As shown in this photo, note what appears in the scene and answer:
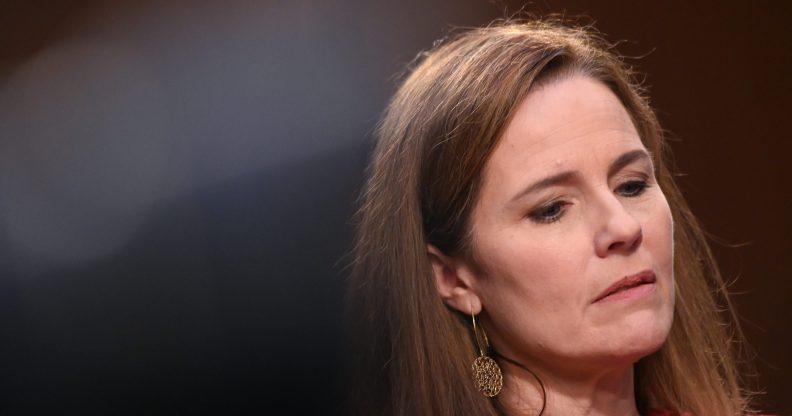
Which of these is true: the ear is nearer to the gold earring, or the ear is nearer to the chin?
the gold earring

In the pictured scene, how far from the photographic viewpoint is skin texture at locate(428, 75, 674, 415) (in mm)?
1611

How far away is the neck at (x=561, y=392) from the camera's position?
1735 mm

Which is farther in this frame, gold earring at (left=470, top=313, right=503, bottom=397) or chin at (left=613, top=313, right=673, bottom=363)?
gold earring at (left=470, top=313, right=503, bottom=397)

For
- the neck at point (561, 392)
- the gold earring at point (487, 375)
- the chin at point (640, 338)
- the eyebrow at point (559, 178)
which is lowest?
the neck at point (561, 392)

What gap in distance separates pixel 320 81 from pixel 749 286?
1116 millimetres

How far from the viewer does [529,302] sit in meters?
1.65

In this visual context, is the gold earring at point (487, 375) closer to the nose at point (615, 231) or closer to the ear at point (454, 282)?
the ear at point (454, 282)

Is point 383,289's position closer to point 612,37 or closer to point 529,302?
point 529,302

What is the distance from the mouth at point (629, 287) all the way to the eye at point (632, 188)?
15cm

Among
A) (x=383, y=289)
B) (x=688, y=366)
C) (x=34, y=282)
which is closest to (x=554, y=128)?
(x=383, y=289)

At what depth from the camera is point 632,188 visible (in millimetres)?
1731

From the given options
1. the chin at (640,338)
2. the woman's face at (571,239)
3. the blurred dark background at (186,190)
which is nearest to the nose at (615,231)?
the woman's face at (571,239)

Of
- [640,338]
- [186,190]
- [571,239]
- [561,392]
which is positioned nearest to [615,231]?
[571,239]

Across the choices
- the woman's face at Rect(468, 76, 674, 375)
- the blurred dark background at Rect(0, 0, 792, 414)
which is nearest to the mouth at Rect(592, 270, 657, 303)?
the woman's face at Rect(468, 76, 674, 375)
